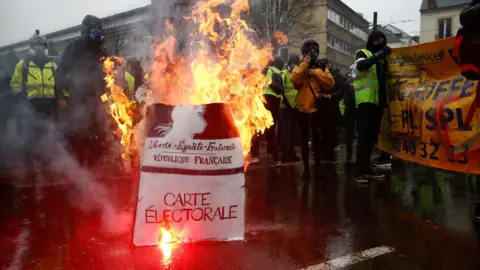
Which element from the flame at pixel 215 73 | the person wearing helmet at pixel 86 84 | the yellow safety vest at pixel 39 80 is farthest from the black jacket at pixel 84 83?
the yellow safety vest at pixel 39 80

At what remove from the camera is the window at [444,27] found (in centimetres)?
5278

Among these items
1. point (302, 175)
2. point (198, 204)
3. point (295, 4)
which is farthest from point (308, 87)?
point (295, 4)

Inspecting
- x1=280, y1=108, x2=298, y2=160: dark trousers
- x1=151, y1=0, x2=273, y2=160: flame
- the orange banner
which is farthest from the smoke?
the orange banner

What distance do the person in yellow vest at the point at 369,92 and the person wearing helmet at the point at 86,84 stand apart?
4.04 meters

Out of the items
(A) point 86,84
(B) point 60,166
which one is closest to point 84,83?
(A) point 86,84

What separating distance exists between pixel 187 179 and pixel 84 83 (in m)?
4.02

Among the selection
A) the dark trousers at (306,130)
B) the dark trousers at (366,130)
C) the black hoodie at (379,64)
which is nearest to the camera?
the black hoodie at (379,64)

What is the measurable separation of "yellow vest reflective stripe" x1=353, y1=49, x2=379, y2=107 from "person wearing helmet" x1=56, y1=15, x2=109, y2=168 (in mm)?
4066

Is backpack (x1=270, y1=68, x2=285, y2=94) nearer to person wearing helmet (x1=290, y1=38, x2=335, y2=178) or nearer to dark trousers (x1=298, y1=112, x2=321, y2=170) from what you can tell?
dark trousers (x1=298, y1=112, x2=321, y2=170)

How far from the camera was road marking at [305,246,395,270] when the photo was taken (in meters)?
3.46

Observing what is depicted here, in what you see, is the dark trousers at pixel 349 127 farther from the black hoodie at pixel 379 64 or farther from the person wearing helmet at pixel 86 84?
the person wearing helmet at pixel 86 84

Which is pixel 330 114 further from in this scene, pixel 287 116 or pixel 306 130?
pixel 306 130

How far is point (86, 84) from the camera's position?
277 inches

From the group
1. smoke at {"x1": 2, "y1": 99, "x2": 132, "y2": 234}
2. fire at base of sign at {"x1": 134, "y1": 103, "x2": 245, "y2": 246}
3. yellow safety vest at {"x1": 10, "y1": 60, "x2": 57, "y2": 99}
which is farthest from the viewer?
yellow safety vest at {"x1": 10, "y1": 60, "x2": 57, "y2": 99}
